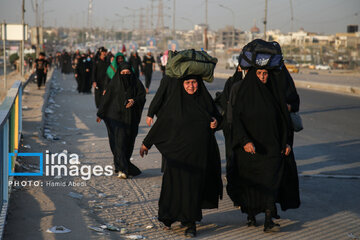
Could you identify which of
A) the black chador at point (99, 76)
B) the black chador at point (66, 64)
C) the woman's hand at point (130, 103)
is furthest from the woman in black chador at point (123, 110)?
the black chador at point (66, 64)

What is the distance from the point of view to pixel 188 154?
18.3 ft

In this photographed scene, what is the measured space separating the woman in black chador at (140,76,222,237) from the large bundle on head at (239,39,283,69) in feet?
1.64

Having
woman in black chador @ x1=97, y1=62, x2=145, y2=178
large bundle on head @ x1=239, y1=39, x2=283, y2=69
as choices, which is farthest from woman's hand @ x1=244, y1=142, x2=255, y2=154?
woman in black chador @ x1=97, y1=62, x2=145, y2=178

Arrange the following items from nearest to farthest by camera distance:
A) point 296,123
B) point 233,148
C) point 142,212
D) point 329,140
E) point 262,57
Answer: point 262,57 → point 233,148 → point 296,123 → point 142,212 → point 329,140

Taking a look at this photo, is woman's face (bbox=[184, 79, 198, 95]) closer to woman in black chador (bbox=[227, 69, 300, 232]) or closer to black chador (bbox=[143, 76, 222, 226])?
black chador (bbox=[143, 76, 222, 226])

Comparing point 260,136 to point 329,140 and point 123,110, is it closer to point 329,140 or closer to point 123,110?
point 123,110

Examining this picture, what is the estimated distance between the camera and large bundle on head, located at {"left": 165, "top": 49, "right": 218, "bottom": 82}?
18.3 feet

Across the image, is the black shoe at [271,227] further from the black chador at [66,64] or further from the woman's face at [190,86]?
the black chador at [66,64]

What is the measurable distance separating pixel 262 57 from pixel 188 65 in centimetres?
69

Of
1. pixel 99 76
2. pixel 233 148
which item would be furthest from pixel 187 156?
pixel 99 76

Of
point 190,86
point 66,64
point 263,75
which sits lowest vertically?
point 66,64

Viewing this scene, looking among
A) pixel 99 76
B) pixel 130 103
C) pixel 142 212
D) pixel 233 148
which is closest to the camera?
pixel 233 148

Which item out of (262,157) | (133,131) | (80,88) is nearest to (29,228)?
(262,157)

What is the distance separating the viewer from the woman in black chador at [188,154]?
5.51 metres
